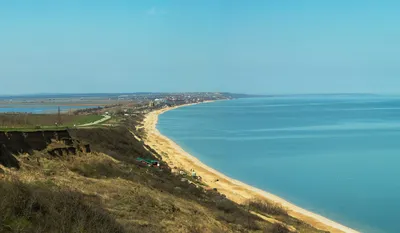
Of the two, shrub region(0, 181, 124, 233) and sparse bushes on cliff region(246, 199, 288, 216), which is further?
sparse bushes on cliff region(246, 199, 288, 216)

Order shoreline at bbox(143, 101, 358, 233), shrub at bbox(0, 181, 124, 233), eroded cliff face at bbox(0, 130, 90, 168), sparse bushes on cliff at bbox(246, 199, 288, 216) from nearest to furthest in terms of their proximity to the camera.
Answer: shrub at bbox(0, 181, 124, 233)
eroded cliff face at bbox(0, 130, 90, 168)
sparse bushes on cliff at bbox(246, 199, 288, 216)
shoreline at bbox(143, 101, 358, 233)

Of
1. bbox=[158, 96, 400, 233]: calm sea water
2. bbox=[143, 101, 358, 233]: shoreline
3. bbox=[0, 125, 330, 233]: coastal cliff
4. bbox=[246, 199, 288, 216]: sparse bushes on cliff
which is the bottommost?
bbox=[158, 96, 400, 233]: calm sea water

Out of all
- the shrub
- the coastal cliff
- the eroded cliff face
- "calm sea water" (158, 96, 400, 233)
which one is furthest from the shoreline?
the shrub

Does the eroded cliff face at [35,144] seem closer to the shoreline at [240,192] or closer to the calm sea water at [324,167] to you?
the shoreline at [240,192]

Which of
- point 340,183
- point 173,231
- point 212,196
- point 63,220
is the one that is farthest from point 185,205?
point 340,183

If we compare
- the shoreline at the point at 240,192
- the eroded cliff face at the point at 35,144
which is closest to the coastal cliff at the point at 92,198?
the eroded cliff face at the point at 35,144

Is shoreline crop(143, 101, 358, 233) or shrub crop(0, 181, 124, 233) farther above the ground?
shrub crop(0, 181, 124, 233)

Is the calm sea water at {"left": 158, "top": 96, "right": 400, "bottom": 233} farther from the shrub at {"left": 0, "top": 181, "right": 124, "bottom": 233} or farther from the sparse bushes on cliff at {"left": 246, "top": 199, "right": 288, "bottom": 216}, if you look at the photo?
the shrub at {"left": 0, "top": 181, "right": 124, "bottom": 233}

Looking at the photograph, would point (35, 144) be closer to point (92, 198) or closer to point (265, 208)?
point (92, 198)

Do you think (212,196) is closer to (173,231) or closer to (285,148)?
(173,231)
